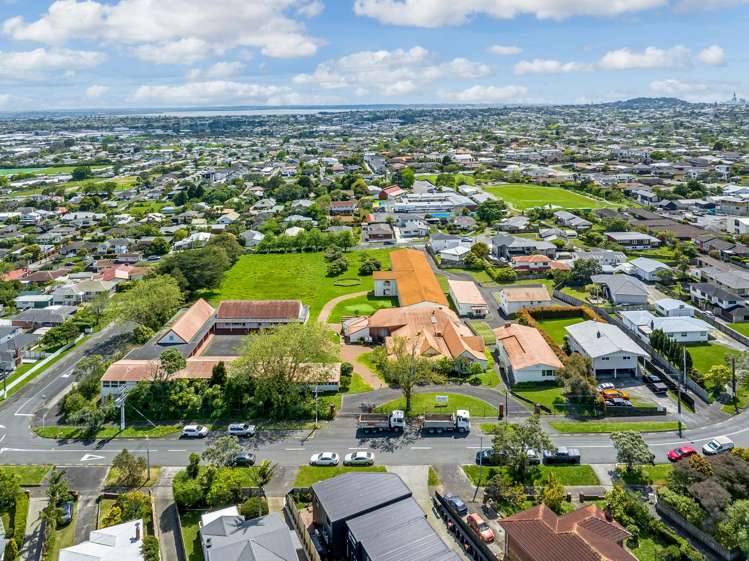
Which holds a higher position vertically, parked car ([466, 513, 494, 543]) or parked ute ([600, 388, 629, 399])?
parked ute ([600, 388, 629, 399])

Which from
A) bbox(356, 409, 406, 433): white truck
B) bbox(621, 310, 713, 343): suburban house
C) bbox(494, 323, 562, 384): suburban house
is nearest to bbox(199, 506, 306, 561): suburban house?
bbox(356, 409, 406, 433): white truck

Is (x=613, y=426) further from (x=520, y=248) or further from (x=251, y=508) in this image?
(x=520, y=248)

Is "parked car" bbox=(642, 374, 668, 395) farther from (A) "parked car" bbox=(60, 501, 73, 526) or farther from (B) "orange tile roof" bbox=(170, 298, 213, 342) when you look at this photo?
(A) "parked car" bbox=(60, 501, 73, 526)

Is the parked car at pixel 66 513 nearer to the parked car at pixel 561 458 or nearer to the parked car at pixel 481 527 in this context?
the parked car at pixel 481 527

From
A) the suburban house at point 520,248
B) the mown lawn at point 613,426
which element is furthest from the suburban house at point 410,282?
the mown lawn at point 613,426

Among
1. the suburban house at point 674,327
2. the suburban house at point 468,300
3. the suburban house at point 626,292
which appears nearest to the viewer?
the suburban house at point 674,327

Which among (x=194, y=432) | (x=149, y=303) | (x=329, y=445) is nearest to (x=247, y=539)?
(x=329, y=445)

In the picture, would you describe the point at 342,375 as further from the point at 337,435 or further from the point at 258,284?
the point at 258,284
